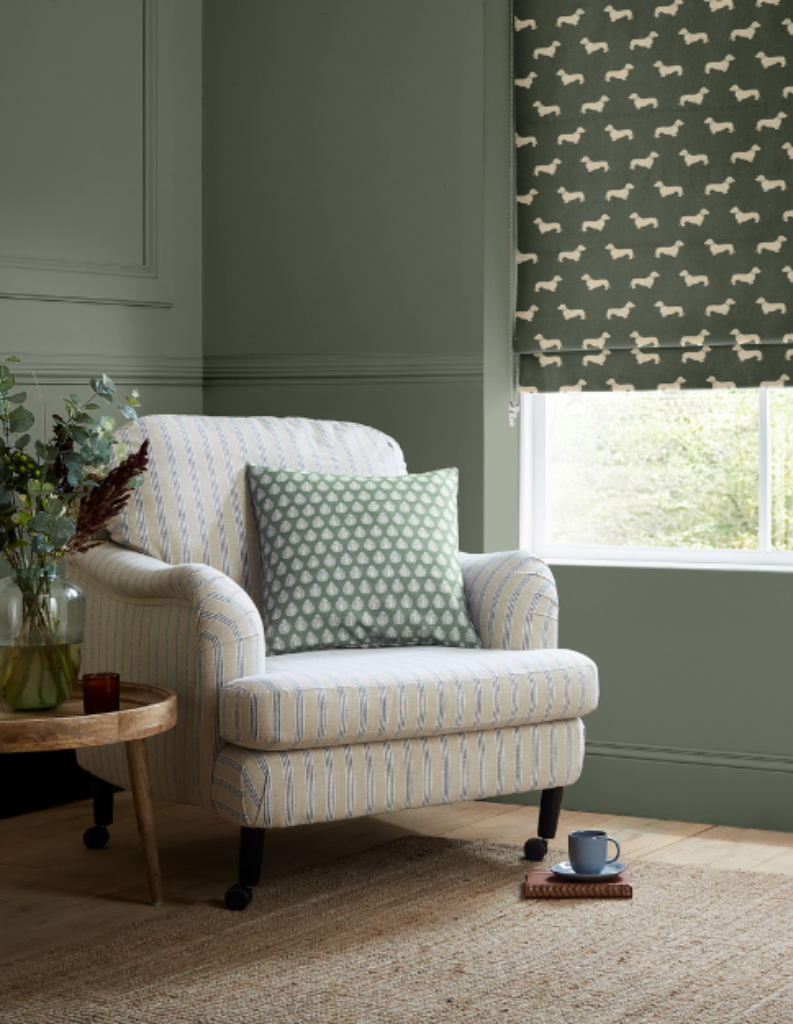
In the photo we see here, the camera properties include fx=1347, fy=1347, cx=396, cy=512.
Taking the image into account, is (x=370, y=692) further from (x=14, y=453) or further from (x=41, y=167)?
(x=41, y=167)

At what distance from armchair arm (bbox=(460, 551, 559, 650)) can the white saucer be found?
0.54m

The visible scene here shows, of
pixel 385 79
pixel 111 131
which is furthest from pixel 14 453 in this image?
pixel 385 79

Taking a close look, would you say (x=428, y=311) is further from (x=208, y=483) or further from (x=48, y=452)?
(x=48, y=452)

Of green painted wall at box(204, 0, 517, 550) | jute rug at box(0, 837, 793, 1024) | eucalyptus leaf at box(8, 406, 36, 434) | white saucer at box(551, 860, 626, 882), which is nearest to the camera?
jute rug at box(0, 837, 793, 1024)

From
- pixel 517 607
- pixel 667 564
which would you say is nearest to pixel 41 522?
pixel 517 607

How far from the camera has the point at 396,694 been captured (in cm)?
270

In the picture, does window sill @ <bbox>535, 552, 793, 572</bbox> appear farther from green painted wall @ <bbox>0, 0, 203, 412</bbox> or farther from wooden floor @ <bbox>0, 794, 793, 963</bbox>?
green painted wall @ <bbox>0, 0, 203, 412</bbox>

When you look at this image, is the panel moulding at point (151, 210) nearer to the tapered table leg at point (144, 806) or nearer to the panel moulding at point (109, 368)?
the panel moulding at point (109, 368)

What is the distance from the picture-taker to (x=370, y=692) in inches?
105

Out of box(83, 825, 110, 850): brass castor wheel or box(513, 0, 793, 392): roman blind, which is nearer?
box(83, 825, 110, 850): brass castor wheel

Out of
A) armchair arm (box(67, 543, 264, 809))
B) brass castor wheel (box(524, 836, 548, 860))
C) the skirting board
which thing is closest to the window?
the skirting board

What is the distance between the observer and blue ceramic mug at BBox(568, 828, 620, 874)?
8.93 ft

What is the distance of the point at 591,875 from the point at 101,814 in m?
1.22

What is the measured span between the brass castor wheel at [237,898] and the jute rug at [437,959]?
34 mm
